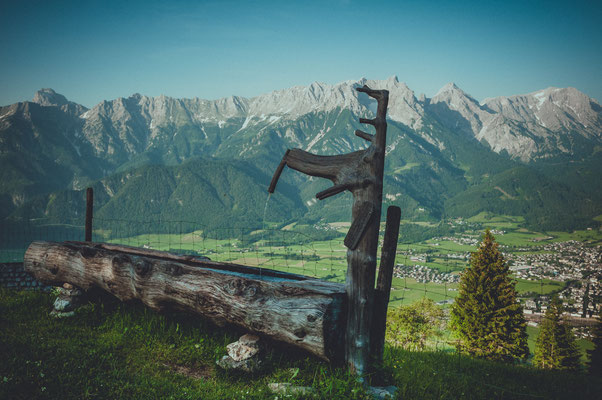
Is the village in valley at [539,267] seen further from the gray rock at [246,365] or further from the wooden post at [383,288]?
the gray rock at [246,365]

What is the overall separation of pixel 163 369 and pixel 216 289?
1246mm

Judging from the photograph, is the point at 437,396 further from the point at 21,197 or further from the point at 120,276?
the point at 21,197

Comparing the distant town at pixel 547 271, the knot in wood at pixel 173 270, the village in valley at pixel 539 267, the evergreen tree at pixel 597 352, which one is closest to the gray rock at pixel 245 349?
the knot in wood at pixel 173 270

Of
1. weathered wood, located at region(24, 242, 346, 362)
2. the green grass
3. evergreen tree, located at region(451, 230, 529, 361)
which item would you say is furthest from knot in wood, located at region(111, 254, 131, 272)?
evergreen tree, located at region(451, 230, 529, 361)

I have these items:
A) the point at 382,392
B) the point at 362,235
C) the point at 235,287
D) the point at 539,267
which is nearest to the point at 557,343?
the point at 382,392

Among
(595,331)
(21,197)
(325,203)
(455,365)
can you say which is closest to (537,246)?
(595,331)

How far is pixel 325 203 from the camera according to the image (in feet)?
641

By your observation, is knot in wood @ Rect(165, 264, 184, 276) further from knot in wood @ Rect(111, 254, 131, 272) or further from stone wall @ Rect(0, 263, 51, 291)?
stone wall @ Rect(0, 263, 51, 291)

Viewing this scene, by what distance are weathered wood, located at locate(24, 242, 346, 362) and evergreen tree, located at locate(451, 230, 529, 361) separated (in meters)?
15.5

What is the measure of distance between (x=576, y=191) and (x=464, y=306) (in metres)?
220

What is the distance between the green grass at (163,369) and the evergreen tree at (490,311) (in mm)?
11783

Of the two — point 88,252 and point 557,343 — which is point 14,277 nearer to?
point 88,252

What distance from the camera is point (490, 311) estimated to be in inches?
651

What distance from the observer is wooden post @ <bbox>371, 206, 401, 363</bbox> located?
4.02m
